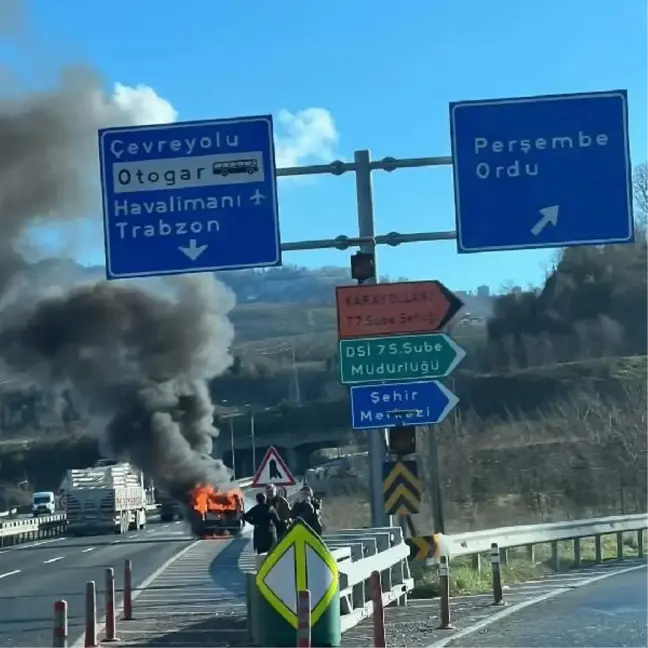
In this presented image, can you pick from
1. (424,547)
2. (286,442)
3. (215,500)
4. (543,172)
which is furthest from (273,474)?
(286,442)

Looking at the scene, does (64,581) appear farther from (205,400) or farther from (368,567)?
(205,400)

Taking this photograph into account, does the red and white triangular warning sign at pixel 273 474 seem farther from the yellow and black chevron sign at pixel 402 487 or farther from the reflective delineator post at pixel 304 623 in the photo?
the reflective delineator post at pixel 304 623

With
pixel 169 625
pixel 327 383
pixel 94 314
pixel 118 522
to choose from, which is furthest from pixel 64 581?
pixel 327 383

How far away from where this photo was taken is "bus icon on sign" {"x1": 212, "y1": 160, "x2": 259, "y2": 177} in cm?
1458

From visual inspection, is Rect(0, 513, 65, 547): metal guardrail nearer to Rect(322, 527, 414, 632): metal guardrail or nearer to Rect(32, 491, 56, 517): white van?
Rect(32, 491, 56, 517): white van

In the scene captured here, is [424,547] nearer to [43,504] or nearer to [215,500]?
[215,500]

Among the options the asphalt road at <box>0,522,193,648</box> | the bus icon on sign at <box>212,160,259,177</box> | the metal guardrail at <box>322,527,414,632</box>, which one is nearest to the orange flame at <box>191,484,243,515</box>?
the asphalt road at <box>0,522,193,648</box>

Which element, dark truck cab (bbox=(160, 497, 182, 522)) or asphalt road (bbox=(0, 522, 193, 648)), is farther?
dark truck cab (bbox=(160, 497, 182, 522))

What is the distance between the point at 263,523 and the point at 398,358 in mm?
2840

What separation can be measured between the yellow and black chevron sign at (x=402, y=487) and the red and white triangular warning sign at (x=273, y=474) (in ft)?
Result: 14.2

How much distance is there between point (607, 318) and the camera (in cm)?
9250

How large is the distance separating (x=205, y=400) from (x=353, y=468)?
Answer: 924 cm

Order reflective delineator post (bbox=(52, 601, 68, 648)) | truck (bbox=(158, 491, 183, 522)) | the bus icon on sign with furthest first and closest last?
1. truck (bbox=(158, 491, 183, 522))
2. the bus icon on sign
3. reflective delineator post (bbox=(52, 601, 68, 648))

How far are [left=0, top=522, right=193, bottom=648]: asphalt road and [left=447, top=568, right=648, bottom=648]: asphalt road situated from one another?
464 centimetres
